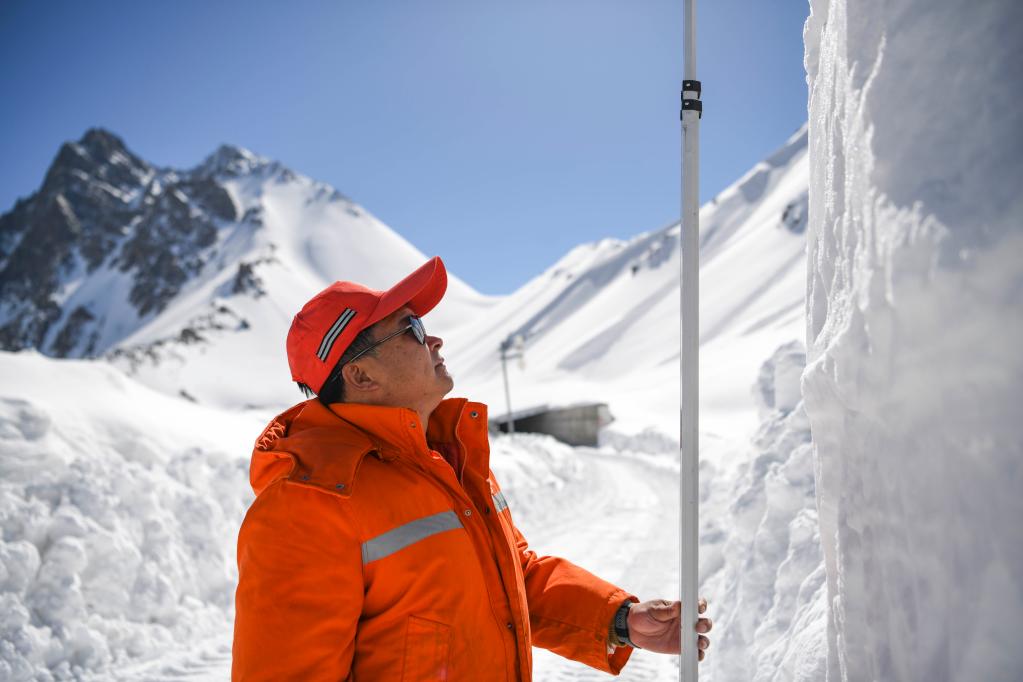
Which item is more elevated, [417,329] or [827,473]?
[417,329]

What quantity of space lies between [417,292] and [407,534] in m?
0.79

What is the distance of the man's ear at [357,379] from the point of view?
6.43 ft

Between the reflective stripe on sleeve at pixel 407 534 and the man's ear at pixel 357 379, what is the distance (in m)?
0.50

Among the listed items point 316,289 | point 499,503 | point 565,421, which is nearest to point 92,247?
point 316,289

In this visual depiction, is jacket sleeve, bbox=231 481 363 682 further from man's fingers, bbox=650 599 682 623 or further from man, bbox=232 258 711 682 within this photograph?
man's fingers, bbox=650 599 682 623

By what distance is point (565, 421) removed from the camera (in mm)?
38188

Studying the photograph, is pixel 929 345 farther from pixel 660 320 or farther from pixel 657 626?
pixel 660 320

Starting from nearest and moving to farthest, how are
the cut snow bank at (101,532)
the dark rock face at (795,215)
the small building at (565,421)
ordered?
the cut snow bank at (101,532) → the small building at (565,421) → the dark rock face at (795,215)

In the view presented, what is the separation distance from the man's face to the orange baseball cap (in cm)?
6

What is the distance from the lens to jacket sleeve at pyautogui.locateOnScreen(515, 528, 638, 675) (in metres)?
2.06


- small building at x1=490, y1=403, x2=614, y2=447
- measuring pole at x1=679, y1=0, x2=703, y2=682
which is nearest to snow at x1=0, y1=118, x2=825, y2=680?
measuring pole at x1=679, y1=0, x2=703, y2=682

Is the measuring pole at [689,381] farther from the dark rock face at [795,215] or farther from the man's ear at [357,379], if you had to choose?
the dark rock face at [795,215]

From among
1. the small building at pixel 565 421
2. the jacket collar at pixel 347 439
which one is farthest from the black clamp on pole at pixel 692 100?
the small building at pixel 565 421

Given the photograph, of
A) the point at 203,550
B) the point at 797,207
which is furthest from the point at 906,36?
the point at 797,207
